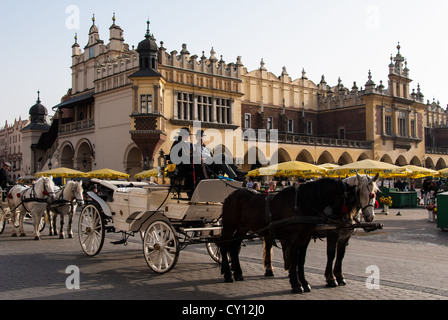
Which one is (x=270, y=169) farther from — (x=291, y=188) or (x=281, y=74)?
(x=281, y=74)

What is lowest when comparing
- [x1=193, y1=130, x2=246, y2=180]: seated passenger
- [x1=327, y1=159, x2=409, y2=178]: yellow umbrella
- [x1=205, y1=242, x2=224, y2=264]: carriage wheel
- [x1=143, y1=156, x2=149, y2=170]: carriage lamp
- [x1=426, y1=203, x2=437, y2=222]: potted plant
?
[x1=205, y1=242, x2=224, y2=264]: carriage wheel

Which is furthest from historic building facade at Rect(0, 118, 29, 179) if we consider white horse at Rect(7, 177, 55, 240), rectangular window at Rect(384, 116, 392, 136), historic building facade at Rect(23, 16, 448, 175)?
white horse at Rect(7, 177, 55, 240)

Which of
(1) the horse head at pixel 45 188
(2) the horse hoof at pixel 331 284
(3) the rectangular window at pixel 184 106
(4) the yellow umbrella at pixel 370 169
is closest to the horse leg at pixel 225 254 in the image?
(2) the horse hoof at pixel 331 284

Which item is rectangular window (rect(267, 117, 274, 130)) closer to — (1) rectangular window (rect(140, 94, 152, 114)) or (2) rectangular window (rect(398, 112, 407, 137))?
(1) rectangular window (rect(140, 94, 152, 114))

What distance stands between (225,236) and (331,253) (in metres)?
1.73

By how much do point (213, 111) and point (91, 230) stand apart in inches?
1081

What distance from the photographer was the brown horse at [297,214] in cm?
673

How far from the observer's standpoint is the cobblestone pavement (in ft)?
21.6

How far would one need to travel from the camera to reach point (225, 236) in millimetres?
7727

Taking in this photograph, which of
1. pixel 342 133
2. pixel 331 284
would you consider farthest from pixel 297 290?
pixel 342 133

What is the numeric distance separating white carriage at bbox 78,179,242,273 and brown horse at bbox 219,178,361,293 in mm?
898

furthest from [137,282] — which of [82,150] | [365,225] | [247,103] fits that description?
[247,103]

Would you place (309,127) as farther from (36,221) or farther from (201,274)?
(201,274)

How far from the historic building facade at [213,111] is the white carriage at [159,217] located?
21.1m
